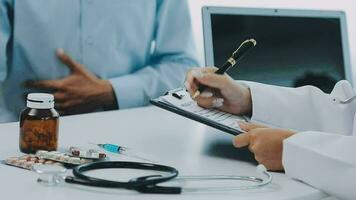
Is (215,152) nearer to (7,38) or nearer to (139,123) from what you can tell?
(139,123)

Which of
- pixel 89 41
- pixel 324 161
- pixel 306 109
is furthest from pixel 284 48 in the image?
pixel 324 161

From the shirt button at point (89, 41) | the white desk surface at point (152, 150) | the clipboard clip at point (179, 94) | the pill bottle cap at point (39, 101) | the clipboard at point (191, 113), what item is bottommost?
the white desk surface at point (152, 150)

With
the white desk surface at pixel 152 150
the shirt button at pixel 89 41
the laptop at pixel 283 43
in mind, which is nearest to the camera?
the white desk surface at pixel 152 150

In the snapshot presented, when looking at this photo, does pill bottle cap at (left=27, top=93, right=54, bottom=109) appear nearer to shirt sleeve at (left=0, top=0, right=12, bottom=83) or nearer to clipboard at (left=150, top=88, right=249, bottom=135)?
clipboard at (left=150, top=88, right=249, bottom=135)

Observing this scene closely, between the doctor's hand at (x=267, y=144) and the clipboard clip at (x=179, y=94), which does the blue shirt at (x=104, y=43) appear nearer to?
the clipboard clip at (x=179, y=94)

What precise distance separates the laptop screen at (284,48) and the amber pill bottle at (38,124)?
0.57 m

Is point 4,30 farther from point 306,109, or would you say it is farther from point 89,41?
point 306,109

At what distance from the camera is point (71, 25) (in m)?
1.80

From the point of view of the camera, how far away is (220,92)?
130 cm

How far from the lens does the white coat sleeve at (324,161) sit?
3.26 ft

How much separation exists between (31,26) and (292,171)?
3.21 ft

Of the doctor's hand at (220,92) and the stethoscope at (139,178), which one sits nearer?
the stethoscope at (139,178)

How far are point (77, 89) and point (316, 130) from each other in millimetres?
753

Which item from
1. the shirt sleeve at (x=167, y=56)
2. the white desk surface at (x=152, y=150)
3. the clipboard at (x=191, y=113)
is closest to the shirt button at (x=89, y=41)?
the shirt sleeve at (x=167, y=56)
